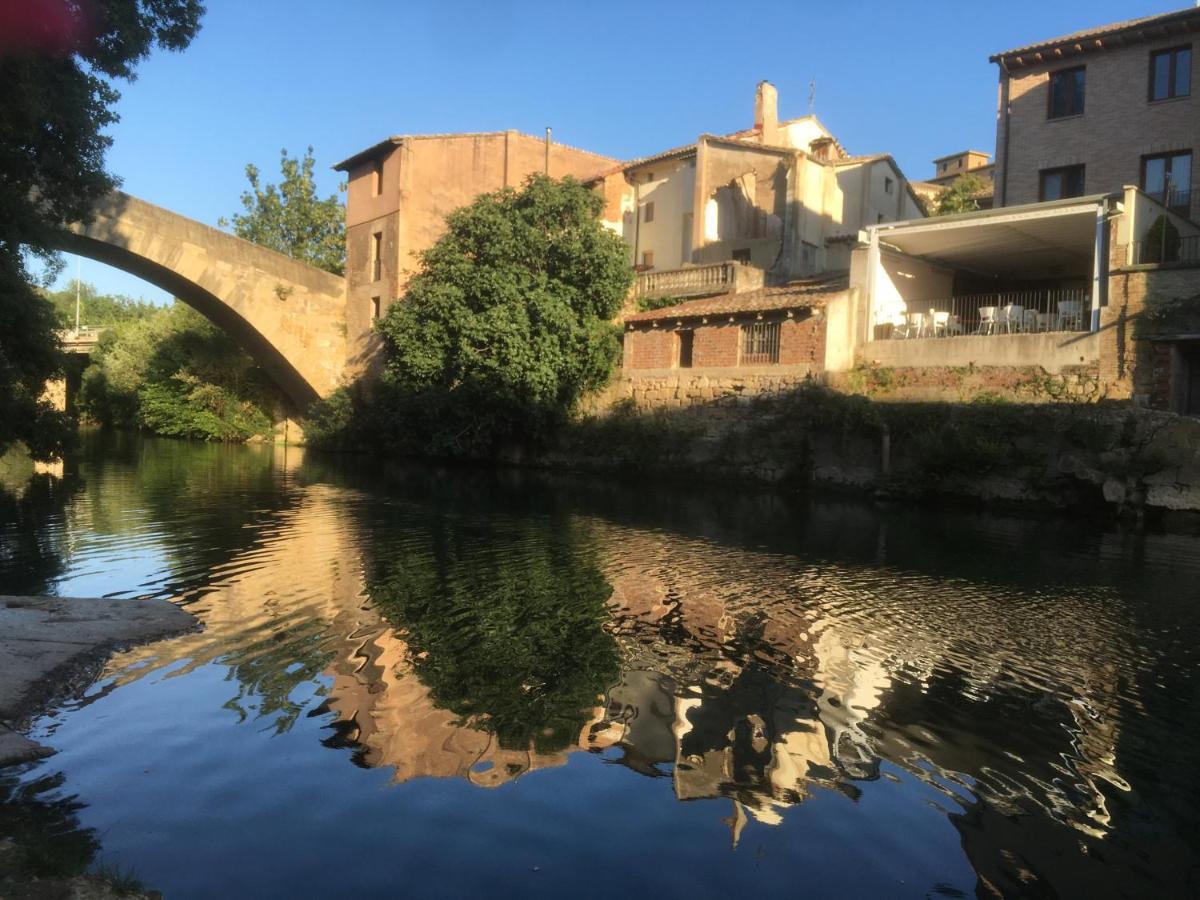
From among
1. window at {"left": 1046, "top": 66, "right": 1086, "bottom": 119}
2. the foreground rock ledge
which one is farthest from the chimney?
the foreground rock ledge

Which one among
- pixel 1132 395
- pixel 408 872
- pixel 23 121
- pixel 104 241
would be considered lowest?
pixel 408 872

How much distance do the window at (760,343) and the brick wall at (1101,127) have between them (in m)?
7.66

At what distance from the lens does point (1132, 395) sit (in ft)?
58.6

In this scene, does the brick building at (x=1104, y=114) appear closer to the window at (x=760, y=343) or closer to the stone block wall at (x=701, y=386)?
the window at (x=760, y=343)

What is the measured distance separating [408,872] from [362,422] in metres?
32.1

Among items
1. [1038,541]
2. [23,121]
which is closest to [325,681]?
[23,121]

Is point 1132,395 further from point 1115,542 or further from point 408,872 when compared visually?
point 408,872

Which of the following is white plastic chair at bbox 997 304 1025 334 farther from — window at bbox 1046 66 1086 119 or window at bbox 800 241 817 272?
window at bbox 800 241 817 272

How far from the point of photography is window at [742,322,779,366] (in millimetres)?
23203

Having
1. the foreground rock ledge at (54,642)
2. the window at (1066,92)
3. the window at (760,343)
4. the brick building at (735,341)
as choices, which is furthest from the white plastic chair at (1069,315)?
the foreground rock ledge at (54,642)

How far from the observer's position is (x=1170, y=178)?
73.0 ft

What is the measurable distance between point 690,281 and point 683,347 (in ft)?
9.46

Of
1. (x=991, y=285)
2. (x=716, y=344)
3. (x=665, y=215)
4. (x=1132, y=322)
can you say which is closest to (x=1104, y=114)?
(x=991, y=285)

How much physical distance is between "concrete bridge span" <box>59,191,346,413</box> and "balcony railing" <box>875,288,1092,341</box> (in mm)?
23139
